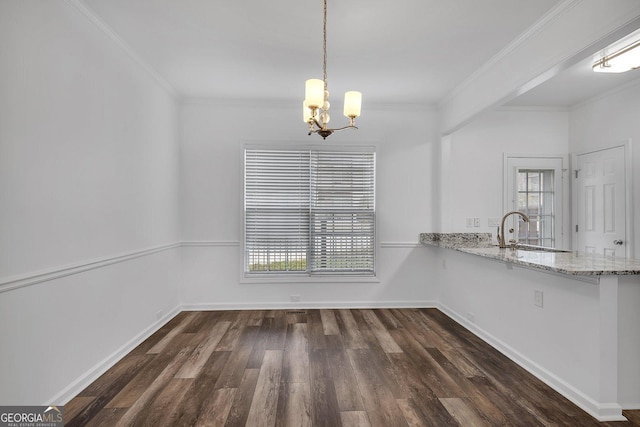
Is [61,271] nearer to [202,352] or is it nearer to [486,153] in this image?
[202,352]

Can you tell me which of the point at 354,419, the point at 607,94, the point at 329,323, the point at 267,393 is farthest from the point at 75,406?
the point at 607,94

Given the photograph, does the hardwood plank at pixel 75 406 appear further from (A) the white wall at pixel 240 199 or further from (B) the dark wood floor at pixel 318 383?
(A) the white wall at pixel 240 199

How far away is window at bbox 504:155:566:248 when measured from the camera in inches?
186

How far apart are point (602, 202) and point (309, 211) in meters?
3.66

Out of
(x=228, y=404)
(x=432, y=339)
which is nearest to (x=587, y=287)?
(x=432, y=339)

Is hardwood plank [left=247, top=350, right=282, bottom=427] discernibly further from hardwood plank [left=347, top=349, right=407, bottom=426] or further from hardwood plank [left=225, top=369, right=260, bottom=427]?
hardwood plank [left=347, top=349, right=407, bottom=426]

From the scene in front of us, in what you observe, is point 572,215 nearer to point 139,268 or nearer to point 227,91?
point 227,91

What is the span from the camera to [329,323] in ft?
13.3

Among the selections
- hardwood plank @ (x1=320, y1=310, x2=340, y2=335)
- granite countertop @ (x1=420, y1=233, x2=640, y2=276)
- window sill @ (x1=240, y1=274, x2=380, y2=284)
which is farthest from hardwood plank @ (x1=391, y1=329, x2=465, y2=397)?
window sill @ (x1=240, y1=274, x2=380, y2=284)

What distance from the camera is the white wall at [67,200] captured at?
1.93m

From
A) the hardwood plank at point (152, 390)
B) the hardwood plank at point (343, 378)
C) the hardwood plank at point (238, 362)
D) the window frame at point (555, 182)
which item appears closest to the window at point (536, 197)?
the window frame at point (555, 182)

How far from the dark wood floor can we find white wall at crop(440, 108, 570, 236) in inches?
67.9

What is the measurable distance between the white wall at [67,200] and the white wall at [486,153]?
385 centimetres

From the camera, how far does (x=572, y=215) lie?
4.72m
